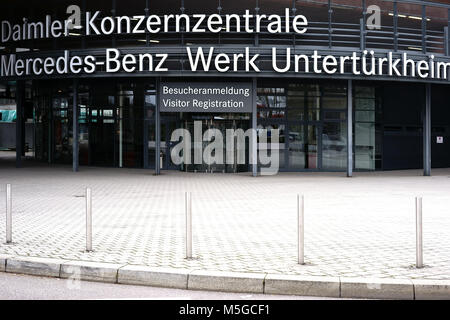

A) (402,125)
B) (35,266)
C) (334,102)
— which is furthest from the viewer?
(402,125)

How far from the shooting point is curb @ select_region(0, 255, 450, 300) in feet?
20.8

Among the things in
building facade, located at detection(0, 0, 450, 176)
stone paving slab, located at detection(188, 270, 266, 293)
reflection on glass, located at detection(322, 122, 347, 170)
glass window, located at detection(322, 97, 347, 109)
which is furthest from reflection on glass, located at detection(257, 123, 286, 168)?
stone paving slab, located at detection(188, 270, 266, 293)

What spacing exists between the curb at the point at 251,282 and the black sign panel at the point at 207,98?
17160 mm

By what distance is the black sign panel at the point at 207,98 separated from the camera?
24172 mm

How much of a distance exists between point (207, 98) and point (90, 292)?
18.1 metres

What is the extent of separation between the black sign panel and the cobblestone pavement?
4.06 m

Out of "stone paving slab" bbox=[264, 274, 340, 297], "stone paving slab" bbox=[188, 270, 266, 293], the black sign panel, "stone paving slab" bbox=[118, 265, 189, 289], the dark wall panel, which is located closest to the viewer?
"stone paving slab" bbox=[264, 274, 340, 297]

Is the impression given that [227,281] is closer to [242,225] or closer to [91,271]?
[91,271]

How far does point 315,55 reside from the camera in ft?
75.5

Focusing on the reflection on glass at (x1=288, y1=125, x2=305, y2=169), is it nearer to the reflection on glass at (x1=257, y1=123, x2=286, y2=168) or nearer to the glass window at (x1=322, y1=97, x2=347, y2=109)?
the reflection on glass at (x1=257, y1=123, x2=286, y2=168)

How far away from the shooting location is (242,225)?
10.9 m

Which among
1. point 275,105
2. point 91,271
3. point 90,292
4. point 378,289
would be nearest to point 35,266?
point 91,271
